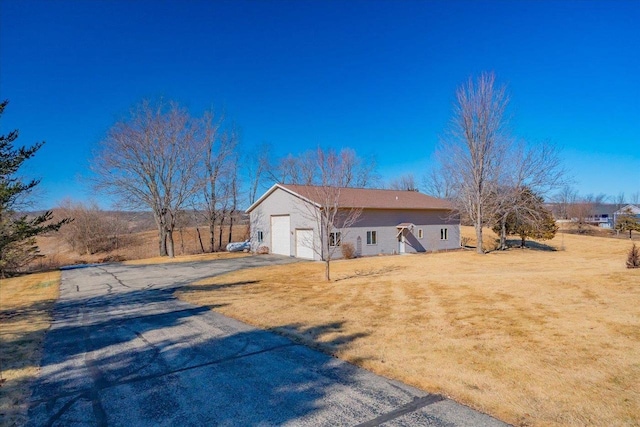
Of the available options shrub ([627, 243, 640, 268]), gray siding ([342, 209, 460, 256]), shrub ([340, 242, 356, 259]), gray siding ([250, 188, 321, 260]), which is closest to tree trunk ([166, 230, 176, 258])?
gray siding ([250, 188, 321, 260])

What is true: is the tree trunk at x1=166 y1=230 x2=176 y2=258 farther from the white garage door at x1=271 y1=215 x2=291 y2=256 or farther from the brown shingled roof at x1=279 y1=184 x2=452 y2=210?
the brown shingled roof at x1=279 y1=184 x2=452 y2=210

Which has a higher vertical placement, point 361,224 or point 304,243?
point 361,224

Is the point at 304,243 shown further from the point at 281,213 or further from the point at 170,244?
the point at 170,244

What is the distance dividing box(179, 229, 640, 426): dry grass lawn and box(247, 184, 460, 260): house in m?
9.36

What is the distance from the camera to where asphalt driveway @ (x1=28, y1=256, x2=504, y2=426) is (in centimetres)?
345

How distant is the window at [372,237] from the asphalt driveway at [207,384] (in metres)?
15.7

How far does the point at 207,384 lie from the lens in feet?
13.9

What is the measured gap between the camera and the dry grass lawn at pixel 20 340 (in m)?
3.88

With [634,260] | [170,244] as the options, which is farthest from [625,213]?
[170,244]

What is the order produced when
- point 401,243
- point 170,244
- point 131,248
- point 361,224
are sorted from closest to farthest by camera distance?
point 361,224 < point 401,243 < point 170,244 < point 131,248

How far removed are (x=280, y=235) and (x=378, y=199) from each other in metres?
7.41

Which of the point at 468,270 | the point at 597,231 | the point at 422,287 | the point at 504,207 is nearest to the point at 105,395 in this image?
the point at 422,287

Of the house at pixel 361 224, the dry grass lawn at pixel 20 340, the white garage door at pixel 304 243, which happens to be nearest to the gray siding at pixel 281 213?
the house at pixel 361 224

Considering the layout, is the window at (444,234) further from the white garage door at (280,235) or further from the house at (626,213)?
the house at (626,213)
